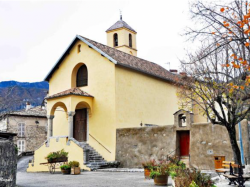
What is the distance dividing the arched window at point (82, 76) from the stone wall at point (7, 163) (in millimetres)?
13246

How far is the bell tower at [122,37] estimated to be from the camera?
31.2 m

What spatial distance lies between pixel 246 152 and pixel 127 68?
32.3ft

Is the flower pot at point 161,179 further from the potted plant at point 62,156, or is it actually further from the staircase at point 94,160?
the potted plant at point 62,156

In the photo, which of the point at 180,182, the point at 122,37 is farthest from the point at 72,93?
the point at 180,182

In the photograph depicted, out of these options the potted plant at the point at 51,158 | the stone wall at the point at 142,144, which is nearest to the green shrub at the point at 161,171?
the stone wall at the point at 142,144

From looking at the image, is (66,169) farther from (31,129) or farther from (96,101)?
(31,129)

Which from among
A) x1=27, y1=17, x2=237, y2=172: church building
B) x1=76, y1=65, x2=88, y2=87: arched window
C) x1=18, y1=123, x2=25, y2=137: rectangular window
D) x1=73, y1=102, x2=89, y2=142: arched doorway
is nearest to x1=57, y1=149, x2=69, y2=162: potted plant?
x1=27, y1=17, x2=237, y2=172: church building

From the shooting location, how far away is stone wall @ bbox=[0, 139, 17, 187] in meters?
9.15

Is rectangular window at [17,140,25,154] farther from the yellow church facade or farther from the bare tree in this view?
the bare tree

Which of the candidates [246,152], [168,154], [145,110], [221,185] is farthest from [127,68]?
[221,185]

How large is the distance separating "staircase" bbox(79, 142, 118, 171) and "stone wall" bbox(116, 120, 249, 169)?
923mm

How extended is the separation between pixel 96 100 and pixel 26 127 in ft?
36.7

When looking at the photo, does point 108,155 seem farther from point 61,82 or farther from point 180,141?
point 61,82

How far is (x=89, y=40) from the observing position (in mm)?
23000
